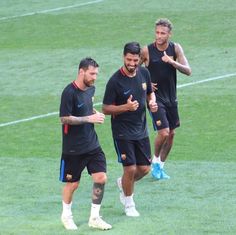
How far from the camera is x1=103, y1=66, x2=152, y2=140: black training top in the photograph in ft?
38.7

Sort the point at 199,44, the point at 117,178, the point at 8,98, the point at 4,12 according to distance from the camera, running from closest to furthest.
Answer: the point at 117,178 < the point at 8,98 < the point at 199,44 < the point at 4,12

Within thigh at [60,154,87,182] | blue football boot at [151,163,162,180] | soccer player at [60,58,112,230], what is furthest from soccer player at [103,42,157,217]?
blue football boot at [151,163,162,180]

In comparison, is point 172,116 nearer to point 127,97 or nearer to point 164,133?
point 164,133

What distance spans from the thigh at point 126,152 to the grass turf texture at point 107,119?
2.01ft

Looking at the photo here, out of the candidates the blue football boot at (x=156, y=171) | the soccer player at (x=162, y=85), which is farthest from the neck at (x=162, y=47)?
the blue football boot at (x=156, y=171)

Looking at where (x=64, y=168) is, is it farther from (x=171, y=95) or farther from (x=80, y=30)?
(x=80, y=30)

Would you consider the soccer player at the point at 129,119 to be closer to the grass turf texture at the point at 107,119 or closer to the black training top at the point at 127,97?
the black training top at the point at 127,97

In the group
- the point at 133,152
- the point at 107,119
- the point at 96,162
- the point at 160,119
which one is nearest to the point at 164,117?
the point at 160,119

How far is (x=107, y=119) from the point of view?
17516mm

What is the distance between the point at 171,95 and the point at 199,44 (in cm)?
908

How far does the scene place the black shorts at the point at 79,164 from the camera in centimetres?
1131

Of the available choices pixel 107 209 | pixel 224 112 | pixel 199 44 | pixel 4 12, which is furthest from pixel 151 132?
pixel 4 12

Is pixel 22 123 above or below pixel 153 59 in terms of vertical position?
below

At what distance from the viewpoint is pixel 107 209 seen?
1208 centimetres
